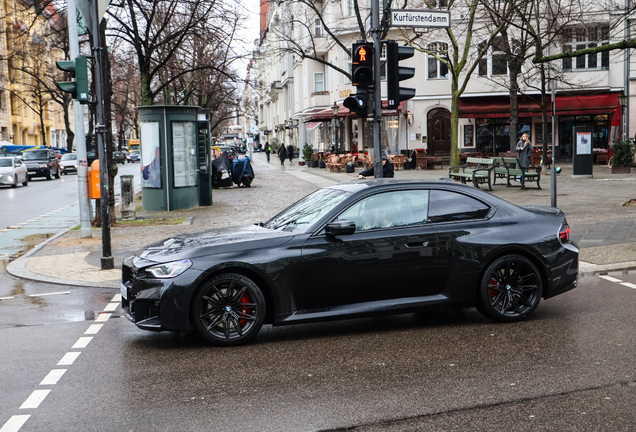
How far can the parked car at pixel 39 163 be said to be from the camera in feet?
137

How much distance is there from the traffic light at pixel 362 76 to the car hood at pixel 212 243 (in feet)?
15.7

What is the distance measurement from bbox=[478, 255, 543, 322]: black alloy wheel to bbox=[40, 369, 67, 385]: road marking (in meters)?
3.83

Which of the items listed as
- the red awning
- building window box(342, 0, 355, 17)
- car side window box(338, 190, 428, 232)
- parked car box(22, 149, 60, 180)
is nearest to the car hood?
car side window box(338, 190, 428, 232)

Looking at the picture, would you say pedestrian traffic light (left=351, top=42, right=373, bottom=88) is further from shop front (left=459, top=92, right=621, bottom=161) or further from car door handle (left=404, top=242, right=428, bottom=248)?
shop front (left=459, top=92, right=621, bottom=161)

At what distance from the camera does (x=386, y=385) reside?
5203 mm

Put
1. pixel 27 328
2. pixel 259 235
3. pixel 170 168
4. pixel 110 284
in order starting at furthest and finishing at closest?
pixel 170 168
pixel 110 284
pixel 27 328
pixel 259 235

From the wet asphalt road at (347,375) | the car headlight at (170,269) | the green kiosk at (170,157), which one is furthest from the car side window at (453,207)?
the green kiosk at (170,157)

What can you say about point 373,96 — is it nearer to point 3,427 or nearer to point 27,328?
point 27,328

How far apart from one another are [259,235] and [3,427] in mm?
2824

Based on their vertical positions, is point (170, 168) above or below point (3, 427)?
above

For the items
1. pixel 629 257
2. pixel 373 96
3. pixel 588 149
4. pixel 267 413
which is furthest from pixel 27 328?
pixel 588 149

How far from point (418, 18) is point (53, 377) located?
8.32 metres

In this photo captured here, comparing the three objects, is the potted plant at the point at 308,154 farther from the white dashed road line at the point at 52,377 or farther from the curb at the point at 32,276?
the white dashed road line at the point at 52,377

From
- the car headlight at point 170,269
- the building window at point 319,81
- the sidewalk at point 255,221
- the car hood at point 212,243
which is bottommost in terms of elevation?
the sidewalk at point 255,221
